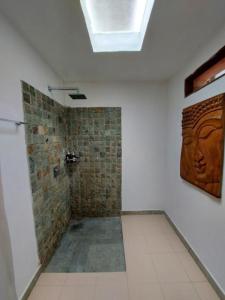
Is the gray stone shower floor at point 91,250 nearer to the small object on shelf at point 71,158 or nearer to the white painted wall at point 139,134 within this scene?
the white painted wall at point 139,134

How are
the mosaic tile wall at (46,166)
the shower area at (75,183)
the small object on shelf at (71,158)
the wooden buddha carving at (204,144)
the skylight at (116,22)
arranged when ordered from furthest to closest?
1. the small object on shelf at (71,158)
2. the shower area at (75,183)
3. the mosaic tile wall at (46,166)
4. the wooden buddha carving at (204,144)
5. the skylight at (116,22)

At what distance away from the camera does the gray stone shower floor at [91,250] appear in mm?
1810

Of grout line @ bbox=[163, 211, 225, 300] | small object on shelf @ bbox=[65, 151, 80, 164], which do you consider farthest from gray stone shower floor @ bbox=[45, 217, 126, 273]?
small object on shelf @ bbox=[65, 151, 80, 164]

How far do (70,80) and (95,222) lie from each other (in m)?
2.27

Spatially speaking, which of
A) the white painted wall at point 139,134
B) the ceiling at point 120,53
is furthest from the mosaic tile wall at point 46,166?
the white painted wall at point 139,134

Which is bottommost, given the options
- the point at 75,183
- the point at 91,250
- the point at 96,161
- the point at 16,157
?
the point at 91,250

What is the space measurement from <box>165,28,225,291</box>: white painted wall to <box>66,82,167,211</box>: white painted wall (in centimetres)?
17

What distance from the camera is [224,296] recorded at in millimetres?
1388

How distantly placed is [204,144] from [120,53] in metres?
1.28

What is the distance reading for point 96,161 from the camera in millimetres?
2834

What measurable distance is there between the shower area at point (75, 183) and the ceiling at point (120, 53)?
0.46 m

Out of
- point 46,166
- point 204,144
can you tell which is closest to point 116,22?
point 204,144

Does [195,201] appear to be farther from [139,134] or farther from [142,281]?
[139,134]

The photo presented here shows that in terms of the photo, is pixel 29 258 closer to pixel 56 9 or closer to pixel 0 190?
pixel 0 190
